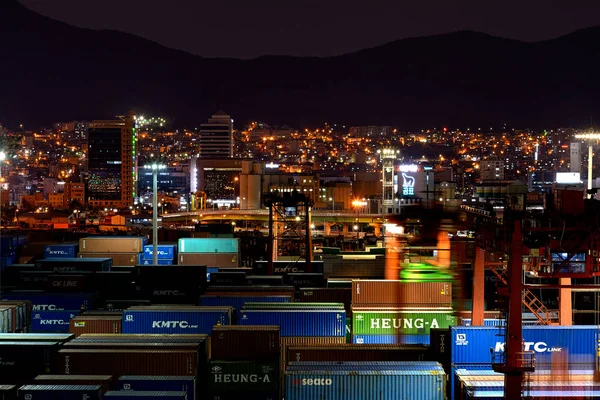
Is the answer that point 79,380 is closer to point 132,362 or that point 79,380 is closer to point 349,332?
point 132,362

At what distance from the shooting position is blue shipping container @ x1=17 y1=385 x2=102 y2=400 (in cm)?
1209

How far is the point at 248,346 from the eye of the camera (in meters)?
15.0

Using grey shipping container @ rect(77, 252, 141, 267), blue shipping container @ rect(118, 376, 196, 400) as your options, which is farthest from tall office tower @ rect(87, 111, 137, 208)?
blue shipping container @ rect(118, 376, 196, 400)

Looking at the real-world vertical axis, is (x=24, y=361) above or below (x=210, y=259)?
below

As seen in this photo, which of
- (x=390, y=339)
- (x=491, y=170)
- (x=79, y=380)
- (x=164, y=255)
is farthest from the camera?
(x=491, y=170)

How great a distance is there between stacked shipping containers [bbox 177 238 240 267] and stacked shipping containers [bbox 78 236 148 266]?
75.2 inches

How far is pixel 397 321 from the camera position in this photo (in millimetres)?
18203

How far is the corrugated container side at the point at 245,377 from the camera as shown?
13.9m

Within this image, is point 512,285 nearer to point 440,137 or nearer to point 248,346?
point 248,346

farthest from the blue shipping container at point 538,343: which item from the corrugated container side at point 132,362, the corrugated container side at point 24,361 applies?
the corrugated container side at point 24,361

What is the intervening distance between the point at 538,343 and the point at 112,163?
445ft

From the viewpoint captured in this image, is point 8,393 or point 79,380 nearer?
point 8,393

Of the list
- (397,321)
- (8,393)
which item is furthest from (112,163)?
(8,393)

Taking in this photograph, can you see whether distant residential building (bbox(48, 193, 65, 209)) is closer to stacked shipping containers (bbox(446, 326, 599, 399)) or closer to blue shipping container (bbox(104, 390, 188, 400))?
stacked shipping containers (bbox(446, 326, 599, 399))
